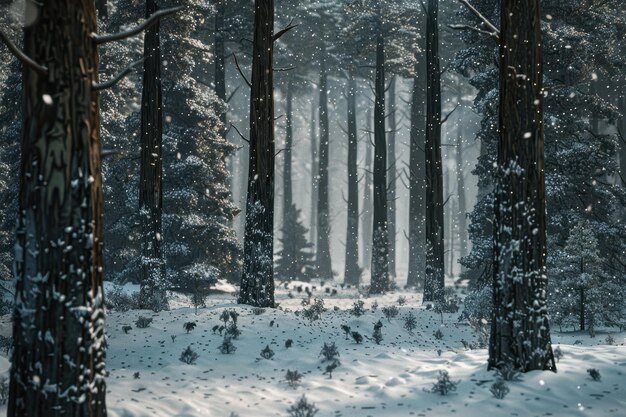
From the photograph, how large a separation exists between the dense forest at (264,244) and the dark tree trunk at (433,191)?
66 mm

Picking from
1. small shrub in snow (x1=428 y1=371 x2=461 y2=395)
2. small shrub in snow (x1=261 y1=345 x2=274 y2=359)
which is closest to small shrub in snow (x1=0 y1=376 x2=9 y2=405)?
small shrub in snow (x1=261 y1=345 x2=274 y2=359)

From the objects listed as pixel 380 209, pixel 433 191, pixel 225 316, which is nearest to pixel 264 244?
pixel 225 316

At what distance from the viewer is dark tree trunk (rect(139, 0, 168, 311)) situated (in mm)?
14961

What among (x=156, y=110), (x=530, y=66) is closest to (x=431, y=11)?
(x=156, y=110)

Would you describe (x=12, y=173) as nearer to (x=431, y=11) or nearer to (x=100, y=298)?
(x=431, y=11)

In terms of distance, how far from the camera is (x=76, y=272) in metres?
5.13

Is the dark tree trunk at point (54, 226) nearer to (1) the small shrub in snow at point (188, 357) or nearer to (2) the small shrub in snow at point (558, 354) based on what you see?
(1) the small shrub in snow at point (188, 357)

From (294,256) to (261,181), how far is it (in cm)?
2059

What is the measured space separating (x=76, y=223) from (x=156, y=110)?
10585mm

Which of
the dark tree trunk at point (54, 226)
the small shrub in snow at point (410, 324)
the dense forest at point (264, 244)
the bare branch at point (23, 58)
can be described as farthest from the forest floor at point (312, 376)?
the bare branch at point (23, 58)

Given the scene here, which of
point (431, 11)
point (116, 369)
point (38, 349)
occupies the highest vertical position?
point (431, 11)

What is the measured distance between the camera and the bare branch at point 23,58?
4.73 m

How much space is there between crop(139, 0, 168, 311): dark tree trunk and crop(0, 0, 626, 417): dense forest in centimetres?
5

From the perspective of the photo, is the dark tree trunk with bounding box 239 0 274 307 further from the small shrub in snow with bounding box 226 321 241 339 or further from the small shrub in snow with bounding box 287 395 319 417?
the small shrub in snow with bounding box 287 395 319 417
